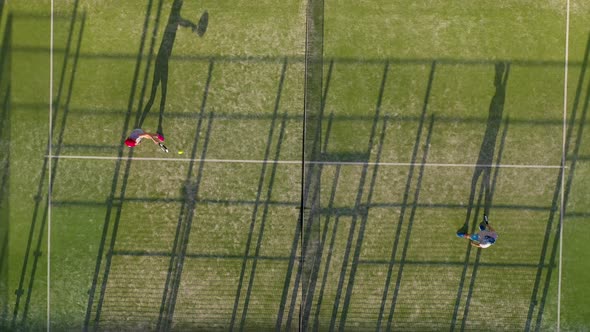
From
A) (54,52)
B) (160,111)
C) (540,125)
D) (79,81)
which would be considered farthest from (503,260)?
(54,52)

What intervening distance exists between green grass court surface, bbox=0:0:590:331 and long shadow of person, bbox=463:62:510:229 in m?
0.03

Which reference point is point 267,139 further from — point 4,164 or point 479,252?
point 4,164

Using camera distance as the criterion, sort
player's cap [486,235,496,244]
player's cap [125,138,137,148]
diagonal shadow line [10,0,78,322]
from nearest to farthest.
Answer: player's cap [125,138,137,148]
player's cap [486,235,496,244]
diagonal shadow line [10,0,78,322]

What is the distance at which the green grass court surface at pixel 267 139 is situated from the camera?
9.84m

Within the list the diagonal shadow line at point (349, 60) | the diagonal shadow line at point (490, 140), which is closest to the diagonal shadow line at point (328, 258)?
the diagonal shadow line at point (349, 60)

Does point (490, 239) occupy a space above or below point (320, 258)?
above

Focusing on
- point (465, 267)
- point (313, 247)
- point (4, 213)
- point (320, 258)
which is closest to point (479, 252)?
point (465, 267)

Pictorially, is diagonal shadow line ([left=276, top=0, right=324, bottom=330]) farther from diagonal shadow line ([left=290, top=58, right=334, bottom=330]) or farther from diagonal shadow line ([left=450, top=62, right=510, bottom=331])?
diagonal shadow line ([left=450, top=62, right=510, bottom=331])

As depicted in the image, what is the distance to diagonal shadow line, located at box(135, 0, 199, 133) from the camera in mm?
9844

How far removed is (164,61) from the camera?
987cm

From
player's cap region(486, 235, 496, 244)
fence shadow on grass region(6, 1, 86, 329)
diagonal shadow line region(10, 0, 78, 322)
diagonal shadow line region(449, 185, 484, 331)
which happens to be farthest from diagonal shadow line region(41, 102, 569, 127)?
player's cap region(486, 235, 496, 244)

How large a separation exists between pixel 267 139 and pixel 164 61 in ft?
8.18

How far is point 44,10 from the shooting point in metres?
9.84

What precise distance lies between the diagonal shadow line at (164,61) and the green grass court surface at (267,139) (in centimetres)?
4
